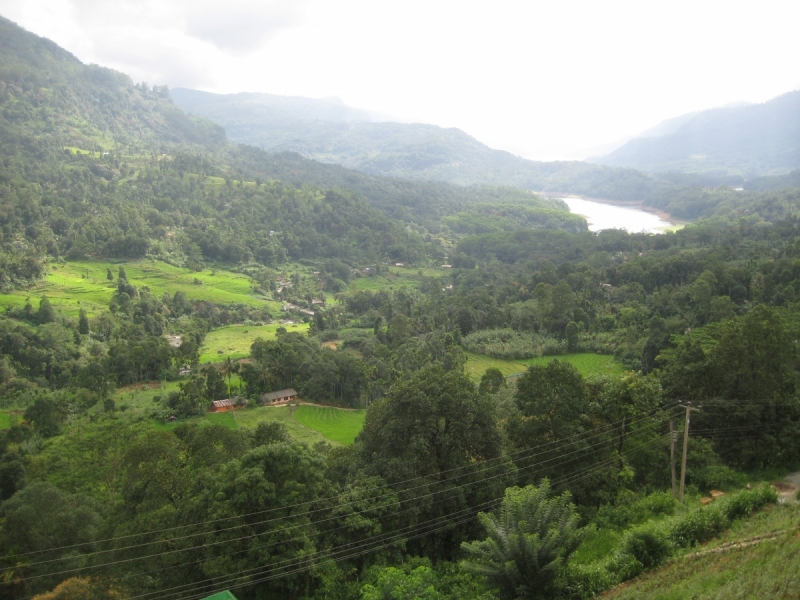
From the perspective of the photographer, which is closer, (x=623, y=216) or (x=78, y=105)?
(x=78, y=105)

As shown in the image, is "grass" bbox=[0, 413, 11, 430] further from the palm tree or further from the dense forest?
the palm tree

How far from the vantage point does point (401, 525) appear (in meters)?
14.8

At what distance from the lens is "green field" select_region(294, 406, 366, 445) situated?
3162 centimetres

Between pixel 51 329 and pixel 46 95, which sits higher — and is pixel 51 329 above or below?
below

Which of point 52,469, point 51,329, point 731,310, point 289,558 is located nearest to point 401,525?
point 289,558

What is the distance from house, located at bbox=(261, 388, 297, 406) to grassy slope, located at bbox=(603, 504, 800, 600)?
99.9ft

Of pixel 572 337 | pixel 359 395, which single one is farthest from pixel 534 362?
pixel 359 395

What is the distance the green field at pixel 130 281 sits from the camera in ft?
177

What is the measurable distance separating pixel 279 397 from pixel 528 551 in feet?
99.6

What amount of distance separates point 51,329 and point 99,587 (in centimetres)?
3740

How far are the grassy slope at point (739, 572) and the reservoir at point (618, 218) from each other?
352ft

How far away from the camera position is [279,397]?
1496 inches

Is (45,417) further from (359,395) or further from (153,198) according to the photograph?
(153,198)

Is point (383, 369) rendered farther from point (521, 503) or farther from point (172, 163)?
point (172, 163)
